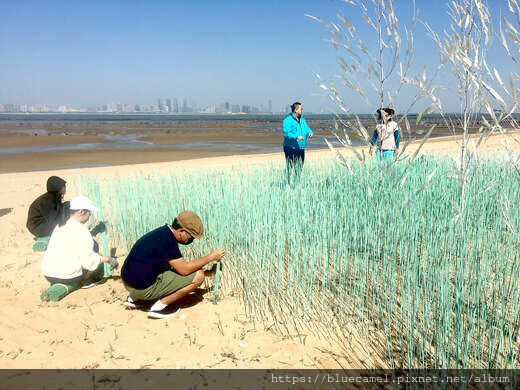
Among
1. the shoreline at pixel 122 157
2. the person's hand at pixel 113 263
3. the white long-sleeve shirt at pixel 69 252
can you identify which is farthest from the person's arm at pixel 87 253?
the shoreline at pixel 122 157

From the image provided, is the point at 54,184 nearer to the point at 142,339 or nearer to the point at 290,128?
the point at 142,339

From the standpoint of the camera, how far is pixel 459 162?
5.02 feet

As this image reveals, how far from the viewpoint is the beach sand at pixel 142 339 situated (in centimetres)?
193

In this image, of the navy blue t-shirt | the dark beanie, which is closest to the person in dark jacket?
the dark beanie

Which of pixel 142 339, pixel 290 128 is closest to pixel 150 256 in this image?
pixel 142 339

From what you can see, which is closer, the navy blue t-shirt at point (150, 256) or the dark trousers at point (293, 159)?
the navy blue t-shirt at point (150, 256)

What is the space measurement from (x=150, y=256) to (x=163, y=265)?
17 cm

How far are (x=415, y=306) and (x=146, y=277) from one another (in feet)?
5.20

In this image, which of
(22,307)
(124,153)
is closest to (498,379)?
(22,307)

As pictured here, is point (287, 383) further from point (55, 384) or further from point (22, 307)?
point (22, 307)

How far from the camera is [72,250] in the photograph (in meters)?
2.67

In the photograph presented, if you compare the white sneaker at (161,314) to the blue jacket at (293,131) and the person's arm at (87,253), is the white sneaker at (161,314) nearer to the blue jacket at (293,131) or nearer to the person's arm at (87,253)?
the person's arm at (87,253)

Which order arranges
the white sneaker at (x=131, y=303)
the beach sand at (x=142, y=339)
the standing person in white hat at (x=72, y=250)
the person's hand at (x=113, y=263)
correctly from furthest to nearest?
the person's hand at (x=113, y=263), the standing person in white hat at (x=72, y=250), the white sneaker at (x=131, y=303), the beach sand at (x=142, y=339)

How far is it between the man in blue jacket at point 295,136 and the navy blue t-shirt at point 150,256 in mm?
2724
